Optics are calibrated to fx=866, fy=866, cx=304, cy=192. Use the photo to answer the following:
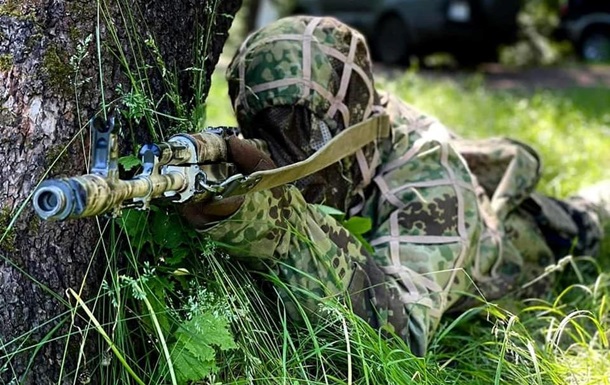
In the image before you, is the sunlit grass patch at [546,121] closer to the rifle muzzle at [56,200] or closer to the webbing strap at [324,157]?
the webbing strap at [324,157]

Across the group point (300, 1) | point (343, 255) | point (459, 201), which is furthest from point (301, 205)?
point (300, 1)

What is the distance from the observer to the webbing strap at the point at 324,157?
2.15 meters

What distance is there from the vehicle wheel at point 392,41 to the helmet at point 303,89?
35.1ft

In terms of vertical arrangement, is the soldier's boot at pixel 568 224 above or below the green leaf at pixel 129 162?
below

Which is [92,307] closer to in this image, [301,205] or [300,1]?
[301,205]

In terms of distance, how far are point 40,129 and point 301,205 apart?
2.55ft

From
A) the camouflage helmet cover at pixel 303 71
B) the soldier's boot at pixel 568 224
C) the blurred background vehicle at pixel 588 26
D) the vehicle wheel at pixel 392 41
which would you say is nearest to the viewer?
the camouflage helmet cover at pixel 303 71

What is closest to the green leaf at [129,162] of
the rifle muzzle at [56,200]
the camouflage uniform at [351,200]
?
the camouflage uniform at [351,200]

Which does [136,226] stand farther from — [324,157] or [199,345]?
[324,157]

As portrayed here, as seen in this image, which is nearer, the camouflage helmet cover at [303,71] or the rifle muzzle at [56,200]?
the rifle muzzle at [56,200]

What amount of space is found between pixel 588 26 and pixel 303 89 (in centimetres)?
1372

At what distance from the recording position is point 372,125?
9.78ft

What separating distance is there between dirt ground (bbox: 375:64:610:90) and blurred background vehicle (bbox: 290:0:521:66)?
1.15 ft

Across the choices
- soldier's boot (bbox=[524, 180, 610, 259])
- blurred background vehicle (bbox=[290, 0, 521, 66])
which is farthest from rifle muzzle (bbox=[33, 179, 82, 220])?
blurred background vehicle (bbox=[290, 0, 521, 66])
